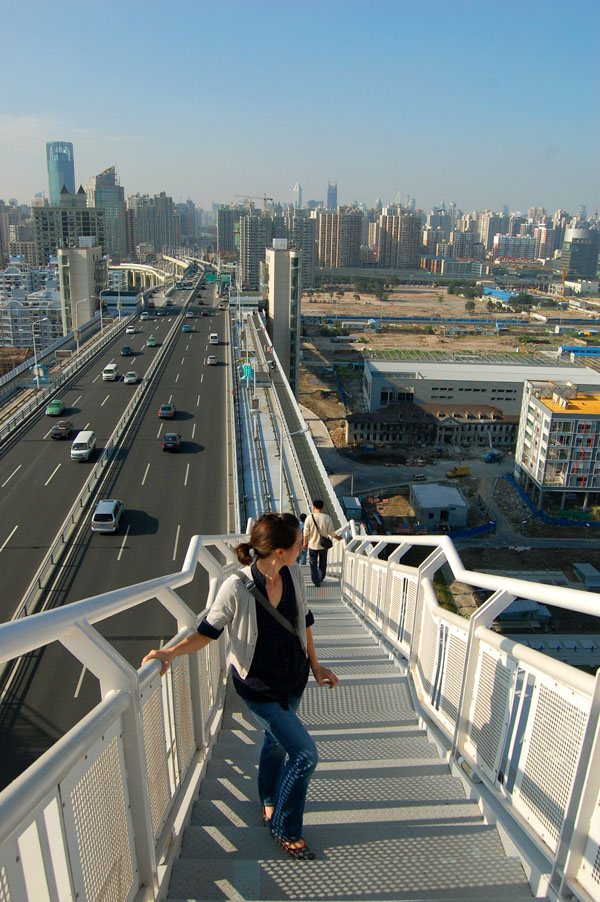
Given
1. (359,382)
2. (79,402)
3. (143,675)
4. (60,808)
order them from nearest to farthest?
(60,808), (143,675), (79,402), (359,382)

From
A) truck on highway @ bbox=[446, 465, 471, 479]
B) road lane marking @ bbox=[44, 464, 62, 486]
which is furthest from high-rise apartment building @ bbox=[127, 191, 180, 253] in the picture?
road lane marking @ bbox=[44, 464, 62, 486]

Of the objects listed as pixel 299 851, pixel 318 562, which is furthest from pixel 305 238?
pixel 299 851

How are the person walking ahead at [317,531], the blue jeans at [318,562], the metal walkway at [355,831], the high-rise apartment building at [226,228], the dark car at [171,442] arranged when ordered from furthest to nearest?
1. the high-rise apartment building at [226,228]
2. the dark car at [171,442]
3. the blue jeans at [318,562]
4. the person walking ahead at [317,531]
5. the metal walkway at [355,831]

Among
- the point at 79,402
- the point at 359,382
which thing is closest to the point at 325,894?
the point at 79,402

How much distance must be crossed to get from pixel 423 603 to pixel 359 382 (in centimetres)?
5870

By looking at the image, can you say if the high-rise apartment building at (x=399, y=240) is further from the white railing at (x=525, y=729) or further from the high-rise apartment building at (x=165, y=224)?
the white railing at (x=525, y=729)

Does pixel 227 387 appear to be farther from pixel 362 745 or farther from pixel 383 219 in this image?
pixel 383 219

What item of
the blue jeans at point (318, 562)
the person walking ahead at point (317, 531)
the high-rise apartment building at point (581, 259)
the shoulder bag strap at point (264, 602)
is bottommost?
the blue jeans at point (318, 562)

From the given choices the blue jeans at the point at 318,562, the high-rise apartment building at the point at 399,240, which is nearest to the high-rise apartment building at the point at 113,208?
the high-rise apartment building at the point at 399,240

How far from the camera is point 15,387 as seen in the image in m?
26.8

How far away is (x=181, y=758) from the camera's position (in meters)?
2.67

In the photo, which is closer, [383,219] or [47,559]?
[47,559]

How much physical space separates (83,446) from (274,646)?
57.7 ft

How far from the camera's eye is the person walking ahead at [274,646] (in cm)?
237
